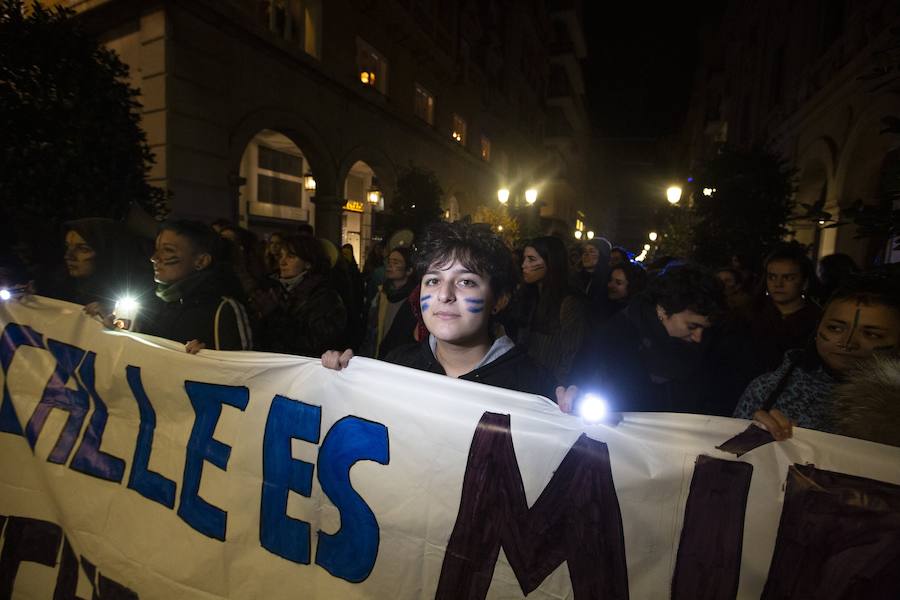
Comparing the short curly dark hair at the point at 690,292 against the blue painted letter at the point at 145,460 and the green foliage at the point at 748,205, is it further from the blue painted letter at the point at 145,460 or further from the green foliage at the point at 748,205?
the green foliage at the point at 748,205

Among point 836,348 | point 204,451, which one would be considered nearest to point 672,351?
point 836,348

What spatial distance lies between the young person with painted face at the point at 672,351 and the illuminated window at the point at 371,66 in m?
12.8

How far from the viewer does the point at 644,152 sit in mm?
77188

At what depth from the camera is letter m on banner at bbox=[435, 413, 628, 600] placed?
4.96 ft

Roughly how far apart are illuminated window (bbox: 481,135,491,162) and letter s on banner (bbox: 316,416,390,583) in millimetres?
22461

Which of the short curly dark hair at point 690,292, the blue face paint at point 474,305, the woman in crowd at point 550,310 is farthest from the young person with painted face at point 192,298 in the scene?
the short curly dark hair at point 690,292

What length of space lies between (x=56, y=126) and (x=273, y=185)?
43.7 ft

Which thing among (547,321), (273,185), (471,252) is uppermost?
(273,185)

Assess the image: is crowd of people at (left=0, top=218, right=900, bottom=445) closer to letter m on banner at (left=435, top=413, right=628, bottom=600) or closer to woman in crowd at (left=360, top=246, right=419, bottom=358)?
woman in crowd at (left=360, top=246, right=419, bottom=358)

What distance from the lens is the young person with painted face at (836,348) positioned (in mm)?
1796

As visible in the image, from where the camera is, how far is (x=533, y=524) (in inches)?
62.3

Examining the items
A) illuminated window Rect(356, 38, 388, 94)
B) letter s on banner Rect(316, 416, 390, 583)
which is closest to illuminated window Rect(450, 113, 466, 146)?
illuminated window Rect(356, 38, 388, 94)

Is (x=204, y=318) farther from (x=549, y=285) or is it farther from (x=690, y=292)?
(x=690, y=292)

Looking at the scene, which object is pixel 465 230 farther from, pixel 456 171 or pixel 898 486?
pixel 456 171
